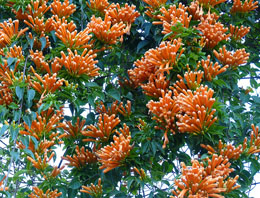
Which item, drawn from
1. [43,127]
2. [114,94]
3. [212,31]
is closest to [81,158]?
[43,127]

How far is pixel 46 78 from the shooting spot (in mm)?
3096

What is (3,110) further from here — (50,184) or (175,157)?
(175,157)

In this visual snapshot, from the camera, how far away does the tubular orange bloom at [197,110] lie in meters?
2.76

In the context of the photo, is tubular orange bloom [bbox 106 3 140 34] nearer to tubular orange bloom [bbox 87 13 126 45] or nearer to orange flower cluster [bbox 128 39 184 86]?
tubular orange bloom [bbox 87 13 126 45]

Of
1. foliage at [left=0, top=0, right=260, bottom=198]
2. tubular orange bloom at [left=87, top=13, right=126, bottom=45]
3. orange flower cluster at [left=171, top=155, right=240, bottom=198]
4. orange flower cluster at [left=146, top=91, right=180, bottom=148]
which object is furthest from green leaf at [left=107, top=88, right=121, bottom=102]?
orange flower cluster at [left=171, top=155, right=240, bottom=198]

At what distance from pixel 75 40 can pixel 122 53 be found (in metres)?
0.72

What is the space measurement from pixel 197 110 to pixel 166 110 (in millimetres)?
264

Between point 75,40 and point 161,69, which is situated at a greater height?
point 75,40

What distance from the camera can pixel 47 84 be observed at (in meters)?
3.12

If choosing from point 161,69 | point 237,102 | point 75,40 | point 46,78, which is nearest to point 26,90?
point 46,78

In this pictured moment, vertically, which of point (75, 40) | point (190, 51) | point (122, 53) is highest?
point (122, 53)

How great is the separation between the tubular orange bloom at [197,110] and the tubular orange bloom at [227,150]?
130 millimetres

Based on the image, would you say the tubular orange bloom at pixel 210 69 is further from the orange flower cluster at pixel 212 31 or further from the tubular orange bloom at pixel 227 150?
the tubular orange bloom at pixel 227 150

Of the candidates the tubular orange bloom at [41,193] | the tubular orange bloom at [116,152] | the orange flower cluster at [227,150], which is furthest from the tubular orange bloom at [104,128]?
the orange flower cluster at [227,150]
